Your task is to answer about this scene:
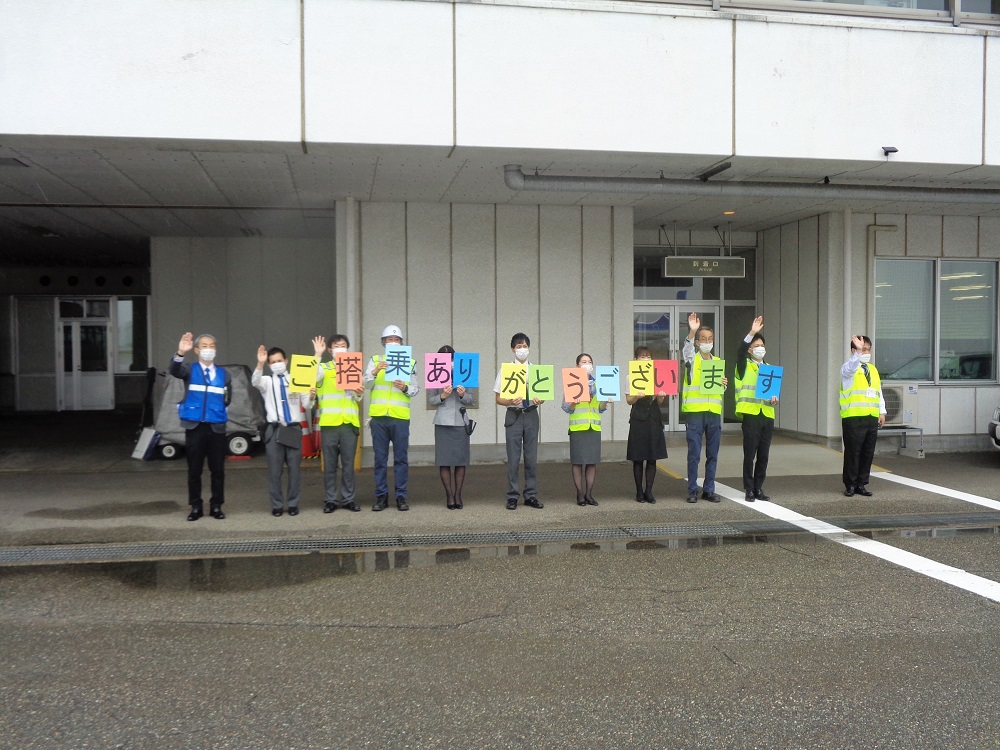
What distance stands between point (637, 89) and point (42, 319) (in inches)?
715

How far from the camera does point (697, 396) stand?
9.03 metres

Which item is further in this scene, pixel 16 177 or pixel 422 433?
pixel 422 433

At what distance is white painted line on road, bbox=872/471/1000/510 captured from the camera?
9.01 m

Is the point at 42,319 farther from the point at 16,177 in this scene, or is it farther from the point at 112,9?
the point at 112,9

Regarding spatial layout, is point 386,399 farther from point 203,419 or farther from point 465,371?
point 203,419

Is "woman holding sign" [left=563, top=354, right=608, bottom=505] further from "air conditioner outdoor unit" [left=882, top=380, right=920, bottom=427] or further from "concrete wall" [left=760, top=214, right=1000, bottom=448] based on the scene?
"air conditioner outdoor unit" [left=882, top=380, right=920, bottom=427]

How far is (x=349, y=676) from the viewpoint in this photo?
4.35m

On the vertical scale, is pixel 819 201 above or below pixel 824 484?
above

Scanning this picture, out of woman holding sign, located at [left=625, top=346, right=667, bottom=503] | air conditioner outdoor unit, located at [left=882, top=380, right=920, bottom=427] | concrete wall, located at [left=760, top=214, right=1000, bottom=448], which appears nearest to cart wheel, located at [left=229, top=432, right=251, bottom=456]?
woman holding sign, located at [left=625, top=346, right=667, bottom=503]

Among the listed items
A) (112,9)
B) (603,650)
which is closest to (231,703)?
(603,650)

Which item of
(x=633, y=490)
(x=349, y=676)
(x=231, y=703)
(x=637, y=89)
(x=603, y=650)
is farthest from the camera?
(x=633, y=490)

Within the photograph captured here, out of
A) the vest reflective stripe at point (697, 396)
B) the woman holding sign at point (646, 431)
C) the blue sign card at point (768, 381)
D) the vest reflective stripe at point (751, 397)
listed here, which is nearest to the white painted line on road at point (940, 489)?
the vest reflective stripe at point (751, 397)

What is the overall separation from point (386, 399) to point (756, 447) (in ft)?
14.3

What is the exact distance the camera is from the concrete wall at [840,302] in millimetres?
12312
